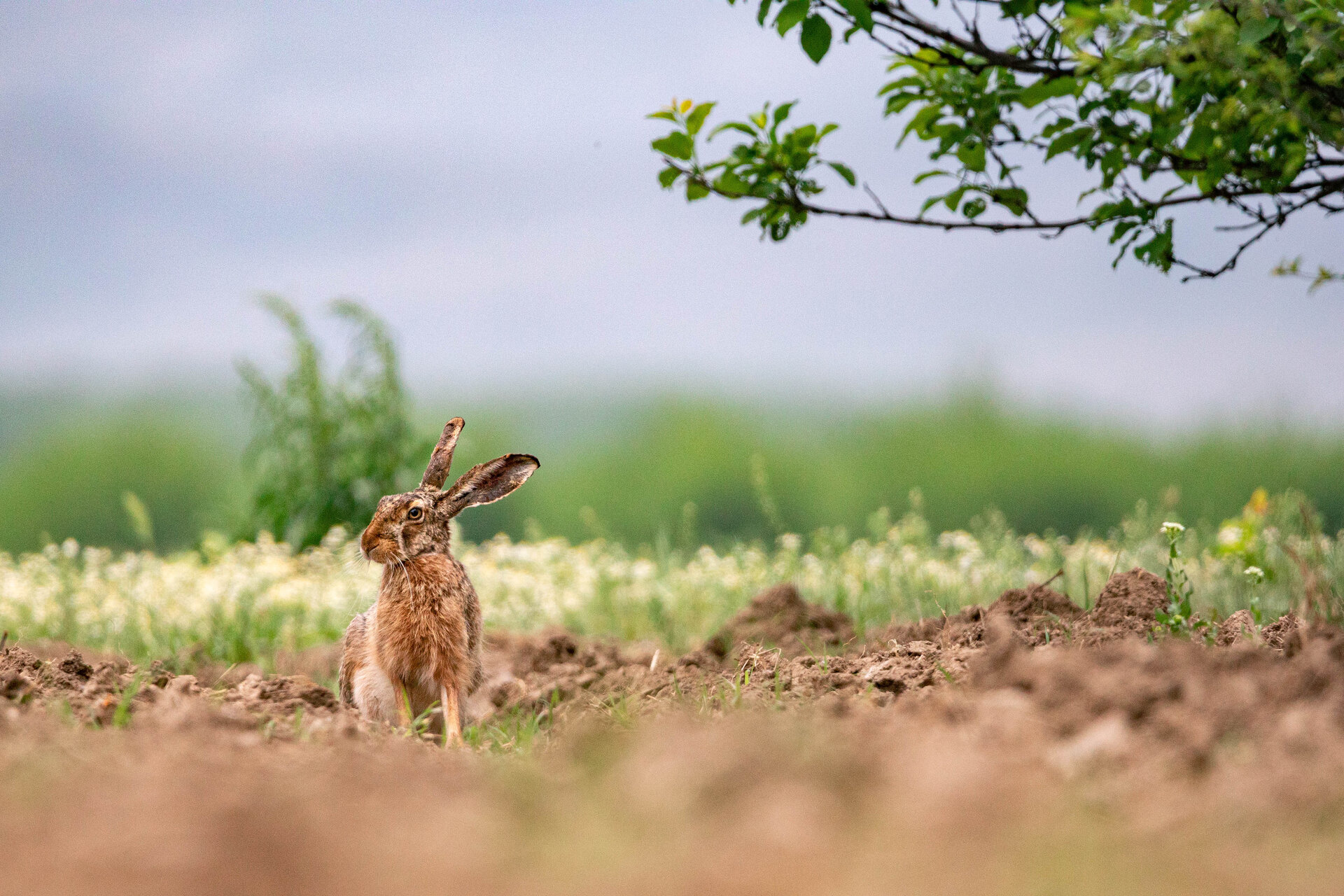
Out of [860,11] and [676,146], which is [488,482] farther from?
[860,11]

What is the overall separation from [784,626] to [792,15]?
304 cm

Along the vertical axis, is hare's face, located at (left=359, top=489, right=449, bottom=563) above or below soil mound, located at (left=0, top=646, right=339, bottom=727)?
above

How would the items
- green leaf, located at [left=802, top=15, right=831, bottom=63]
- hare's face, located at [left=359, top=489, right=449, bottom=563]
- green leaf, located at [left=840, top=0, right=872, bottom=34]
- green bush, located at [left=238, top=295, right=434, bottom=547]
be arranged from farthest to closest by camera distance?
green bush, located at [left=238, top=295, right=434, bottom=547]
hare's face, located at [left=359, top=489, right=449, bottom=563]
green leaf, located at [left=802, top=15, right=831, bottom=63]
green leaf, located at [left=840, top=0, right=872, bottom=34]

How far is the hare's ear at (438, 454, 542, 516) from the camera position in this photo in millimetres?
4695

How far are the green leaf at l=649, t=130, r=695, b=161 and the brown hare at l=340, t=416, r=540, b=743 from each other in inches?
53.7

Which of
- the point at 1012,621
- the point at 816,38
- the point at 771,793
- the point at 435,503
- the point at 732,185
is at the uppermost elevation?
the point at 816,38

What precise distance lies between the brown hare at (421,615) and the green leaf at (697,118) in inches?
58.3


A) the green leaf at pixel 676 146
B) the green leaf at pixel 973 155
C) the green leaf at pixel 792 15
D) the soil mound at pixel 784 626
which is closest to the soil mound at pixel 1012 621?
the soil mound at pixel 784 626

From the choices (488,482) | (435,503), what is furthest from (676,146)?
(435,503)

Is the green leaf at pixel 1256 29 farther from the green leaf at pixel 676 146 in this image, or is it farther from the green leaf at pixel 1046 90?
the green leaf at pixel 676 146

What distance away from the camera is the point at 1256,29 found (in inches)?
140

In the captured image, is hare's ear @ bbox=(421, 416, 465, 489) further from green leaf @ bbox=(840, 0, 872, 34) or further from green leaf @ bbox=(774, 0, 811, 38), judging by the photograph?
green leaf @ bbox=(840, 0, 872, 34)

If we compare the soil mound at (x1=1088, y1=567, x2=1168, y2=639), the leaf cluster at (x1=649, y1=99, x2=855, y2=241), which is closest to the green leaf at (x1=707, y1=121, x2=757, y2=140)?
the leaf cluster at (x1=649, y1=99, x2=855, y2=241)

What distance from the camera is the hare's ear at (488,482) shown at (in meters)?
4.70
